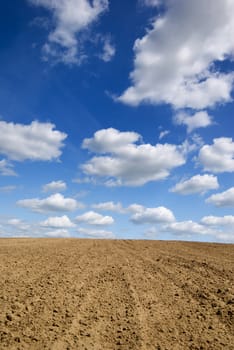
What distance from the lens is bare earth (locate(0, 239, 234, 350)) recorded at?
6.82 m

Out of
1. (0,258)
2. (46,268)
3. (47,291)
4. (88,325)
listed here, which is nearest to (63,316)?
(88,325)

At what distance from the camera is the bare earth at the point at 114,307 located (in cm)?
682

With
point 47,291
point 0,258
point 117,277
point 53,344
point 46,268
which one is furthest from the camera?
point 0,258

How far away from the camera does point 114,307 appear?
27.8 ft

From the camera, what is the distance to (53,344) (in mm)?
6527

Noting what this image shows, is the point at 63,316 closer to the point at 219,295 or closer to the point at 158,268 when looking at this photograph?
the point at 219,295

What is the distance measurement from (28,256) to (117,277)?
18.3ft

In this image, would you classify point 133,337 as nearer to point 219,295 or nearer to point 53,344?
point 53,344

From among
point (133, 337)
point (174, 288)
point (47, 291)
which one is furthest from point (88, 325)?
point (174, 288)

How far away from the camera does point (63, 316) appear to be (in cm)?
770

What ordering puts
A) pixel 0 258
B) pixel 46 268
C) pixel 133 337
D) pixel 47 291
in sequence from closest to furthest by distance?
pixel 133 337, pixel 47 291, pixel 46 268, pixel 0 258

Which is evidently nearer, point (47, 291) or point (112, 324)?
point (112, 324)

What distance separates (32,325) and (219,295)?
4996mm

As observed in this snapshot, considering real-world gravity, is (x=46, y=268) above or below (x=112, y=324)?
above
